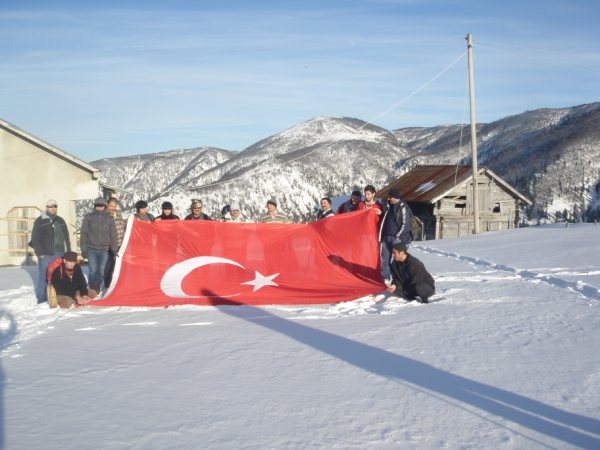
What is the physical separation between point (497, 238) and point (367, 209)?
12336mm

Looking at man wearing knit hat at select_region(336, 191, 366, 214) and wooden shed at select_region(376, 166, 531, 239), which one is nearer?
man wearing knit hat at select_region(336, 191, 366, 214)

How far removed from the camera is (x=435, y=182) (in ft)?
119

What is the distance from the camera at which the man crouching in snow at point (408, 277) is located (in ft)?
26.6

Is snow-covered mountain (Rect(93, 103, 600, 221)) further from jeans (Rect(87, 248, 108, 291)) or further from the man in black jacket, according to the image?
jeans (Rect(87, 248, 108, 291))

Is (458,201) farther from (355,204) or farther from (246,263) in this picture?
(246,263)

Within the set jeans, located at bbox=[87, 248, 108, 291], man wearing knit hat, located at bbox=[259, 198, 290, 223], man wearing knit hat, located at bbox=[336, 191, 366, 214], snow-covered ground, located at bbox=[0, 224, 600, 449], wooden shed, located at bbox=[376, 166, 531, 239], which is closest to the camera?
snow-covered ground, located at bbox=[0, 224, 600, 449]

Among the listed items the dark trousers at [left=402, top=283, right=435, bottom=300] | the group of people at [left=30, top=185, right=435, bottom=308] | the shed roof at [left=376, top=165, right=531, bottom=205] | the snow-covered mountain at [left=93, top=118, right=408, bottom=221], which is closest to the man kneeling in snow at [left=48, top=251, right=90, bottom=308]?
the group of people at [left=30, top=185, right=435, bottom=308]

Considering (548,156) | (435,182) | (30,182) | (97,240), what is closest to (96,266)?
(97,240)

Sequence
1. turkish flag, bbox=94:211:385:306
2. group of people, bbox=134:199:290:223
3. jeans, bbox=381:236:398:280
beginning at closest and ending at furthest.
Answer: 1. turkish flag, bbox=94:211:385:306
2. jeans, bbox=381:236:398:280
3. group of people, bbox=134:199:290:223

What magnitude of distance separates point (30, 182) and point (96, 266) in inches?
464

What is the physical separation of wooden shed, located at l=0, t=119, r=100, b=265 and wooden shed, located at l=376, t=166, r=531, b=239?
66.7 feet

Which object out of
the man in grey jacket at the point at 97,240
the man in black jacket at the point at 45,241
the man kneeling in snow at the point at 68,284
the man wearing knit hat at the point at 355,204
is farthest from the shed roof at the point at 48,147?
the man wearing knit hat at the point at 355,204

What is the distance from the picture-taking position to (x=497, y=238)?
2038cm

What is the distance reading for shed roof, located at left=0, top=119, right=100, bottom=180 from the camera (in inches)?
760
